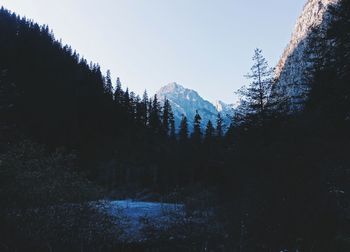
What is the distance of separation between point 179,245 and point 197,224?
1243mm

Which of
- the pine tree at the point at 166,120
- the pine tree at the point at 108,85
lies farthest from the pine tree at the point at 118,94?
the pine tree at the point at 166,120

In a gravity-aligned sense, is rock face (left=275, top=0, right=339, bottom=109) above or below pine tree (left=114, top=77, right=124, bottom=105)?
above

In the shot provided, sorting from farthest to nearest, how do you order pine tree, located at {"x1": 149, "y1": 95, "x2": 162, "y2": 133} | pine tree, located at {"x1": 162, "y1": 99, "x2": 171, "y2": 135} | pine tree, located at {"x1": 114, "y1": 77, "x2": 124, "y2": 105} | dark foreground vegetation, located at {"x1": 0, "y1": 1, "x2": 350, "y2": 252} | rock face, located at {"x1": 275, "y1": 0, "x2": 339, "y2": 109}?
rock face, located at {"x1": 275, "y1": 0, "x2": 339, "y2": 109} → pine tree, located at {"x1": 114, "y1": 77, "x2": 124, "y2": 105} → pine tree, located at {"x1": 162, "y1": 99, "x2": 171, "y2": 135} → pine tree, located at {"x1": 149, "y1": 95, "x2": 162, "y2": 133} → dark foreground vegetation, located at {"x1": 0, "y1": 1, "x2": 350, "y2": 252}

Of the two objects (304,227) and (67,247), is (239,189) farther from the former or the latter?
(67,247)

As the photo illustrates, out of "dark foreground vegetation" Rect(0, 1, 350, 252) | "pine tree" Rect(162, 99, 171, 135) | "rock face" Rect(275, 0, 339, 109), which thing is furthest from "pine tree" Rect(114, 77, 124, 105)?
"dark foreground vegetation" Rect(0, 1, 350, 252)

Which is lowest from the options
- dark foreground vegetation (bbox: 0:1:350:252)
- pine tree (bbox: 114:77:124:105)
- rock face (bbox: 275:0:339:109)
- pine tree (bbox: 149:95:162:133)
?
dark foreground vegetation (bbox: 0:1:350:252)

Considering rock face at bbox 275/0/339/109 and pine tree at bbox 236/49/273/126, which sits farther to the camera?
rock face at bbox 275/0/339/109

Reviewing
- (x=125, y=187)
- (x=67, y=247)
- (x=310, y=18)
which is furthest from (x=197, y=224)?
(x=310, y=18)

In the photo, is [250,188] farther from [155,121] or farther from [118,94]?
[118,94]

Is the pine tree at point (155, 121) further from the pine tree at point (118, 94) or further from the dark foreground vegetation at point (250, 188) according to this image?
the dark foreground vegetation at point (250, 188)

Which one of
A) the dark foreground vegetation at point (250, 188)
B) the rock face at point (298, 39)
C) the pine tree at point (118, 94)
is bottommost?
the dark foreground vegetation at point (250, 188)

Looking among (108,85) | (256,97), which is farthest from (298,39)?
(256,97)

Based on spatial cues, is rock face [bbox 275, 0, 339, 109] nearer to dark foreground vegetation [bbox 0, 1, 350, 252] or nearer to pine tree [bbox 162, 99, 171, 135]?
pine tree [bbox 162, 99, 171, 135]

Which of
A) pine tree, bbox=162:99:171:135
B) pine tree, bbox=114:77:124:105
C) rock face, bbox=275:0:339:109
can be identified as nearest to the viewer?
pine tree, bbox=162:99:171:135
